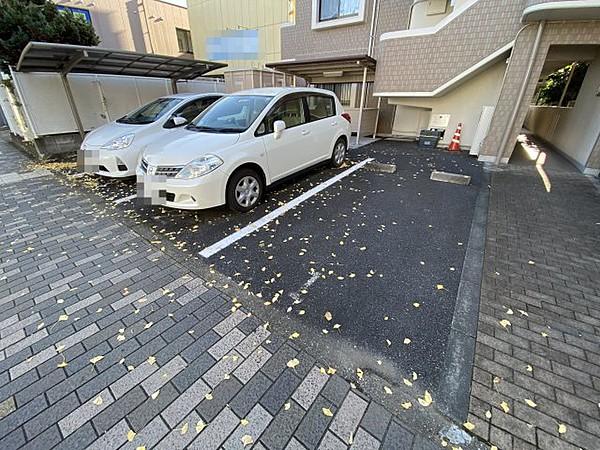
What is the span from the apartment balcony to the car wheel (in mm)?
3509

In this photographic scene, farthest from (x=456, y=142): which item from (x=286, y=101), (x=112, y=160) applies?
(x=112, y=160)

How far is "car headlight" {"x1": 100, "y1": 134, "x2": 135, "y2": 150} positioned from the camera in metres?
5.05

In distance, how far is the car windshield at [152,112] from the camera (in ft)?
19.1

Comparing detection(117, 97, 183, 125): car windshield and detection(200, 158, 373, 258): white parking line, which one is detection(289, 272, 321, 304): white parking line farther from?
detection(117, 97, 183, 125): car windshield

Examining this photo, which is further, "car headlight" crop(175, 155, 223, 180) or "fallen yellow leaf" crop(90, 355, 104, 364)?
"car headlight" crop(175, 155, 223, 180)

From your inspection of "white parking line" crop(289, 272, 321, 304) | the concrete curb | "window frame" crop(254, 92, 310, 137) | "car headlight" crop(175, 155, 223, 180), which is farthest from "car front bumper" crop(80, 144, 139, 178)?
the concrete curb

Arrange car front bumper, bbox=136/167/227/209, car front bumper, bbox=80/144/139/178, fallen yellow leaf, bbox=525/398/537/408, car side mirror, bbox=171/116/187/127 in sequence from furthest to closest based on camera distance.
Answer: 1. car side mirror, bbox=171/116/187/127
2. car front bumper, bbox=80/144/139/178
3. car front bumper, bbox=136/167/227/209
4. fallen yellow leaf, bbox=525/398/537/408

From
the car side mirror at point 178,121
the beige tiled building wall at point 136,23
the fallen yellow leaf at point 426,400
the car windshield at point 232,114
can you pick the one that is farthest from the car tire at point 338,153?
the beige tiled building wall at point 136,23

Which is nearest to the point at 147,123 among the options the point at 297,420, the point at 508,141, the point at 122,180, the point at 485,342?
the point at 122,180

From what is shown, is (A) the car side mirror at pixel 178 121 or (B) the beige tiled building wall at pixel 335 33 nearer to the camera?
(A) the car side mirror at pixel 178 121

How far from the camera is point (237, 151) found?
380 centimetres

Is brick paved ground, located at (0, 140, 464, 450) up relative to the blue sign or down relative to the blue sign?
down

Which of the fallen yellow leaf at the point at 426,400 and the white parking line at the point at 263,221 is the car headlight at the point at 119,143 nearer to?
the white parking line at the point at 263,221

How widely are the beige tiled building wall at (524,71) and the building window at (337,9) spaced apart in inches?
267
